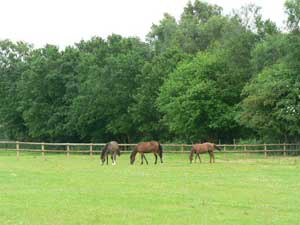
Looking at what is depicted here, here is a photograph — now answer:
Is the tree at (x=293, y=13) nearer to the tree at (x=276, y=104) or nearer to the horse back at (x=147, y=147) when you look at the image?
the tree at (x=276, y=104)

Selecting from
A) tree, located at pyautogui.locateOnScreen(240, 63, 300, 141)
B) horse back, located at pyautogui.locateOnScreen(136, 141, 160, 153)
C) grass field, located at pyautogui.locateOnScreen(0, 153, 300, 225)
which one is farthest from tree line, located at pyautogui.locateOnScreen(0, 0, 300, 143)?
grass field, located at pyautogui.locateOnScreen(0, 153, 300, 225)

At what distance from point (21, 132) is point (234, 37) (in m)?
31.2

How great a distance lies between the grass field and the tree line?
18.7 metres

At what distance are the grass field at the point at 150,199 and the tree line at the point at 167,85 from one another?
1874 centimetres

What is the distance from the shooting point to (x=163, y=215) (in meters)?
11.0

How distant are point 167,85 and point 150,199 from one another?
114 ft

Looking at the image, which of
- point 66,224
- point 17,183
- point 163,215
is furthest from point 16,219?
point 17,183

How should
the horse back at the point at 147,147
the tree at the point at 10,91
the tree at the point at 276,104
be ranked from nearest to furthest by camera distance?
1. the horse back at the point at 147,147
2. the tree at the point at 276,104
3. the tree at the point at 10,91

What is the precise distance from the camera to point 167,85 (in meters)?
47.8

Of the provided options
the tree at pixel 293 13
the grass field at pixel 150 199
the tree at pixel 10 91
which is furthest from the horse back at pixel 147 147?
the tree at pixel 10 91

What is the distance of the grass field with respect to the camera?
1073 centimetres

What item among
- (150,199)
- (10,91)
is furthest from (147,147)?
(10,91)

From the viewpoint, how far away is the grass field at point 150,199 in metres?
10.7

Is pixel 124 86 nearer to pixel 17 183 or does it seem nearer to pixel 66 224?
pixel 17 183
